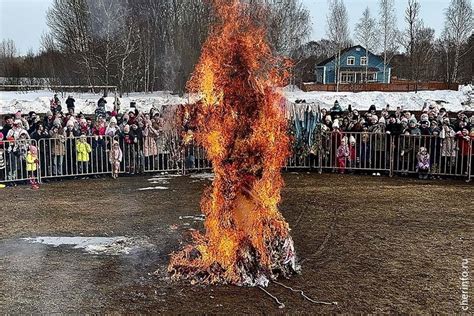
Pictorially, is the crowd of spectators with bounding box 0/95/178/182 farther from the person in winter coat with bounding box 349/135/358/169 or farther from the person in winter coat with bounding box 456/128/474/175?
the person in winter coat with bounding box 456/128/474/175

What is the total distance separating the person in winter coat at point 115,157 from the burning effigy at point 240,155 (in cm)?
927

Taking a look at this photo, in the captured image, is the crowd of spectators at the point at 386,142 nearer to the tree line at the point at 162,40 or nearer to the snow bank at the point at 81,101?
the tree line at the point at 162,40

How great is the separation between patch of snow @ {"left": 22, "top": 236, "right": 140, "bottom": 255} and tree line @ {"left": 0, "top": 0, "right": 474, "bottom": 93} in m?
4.31

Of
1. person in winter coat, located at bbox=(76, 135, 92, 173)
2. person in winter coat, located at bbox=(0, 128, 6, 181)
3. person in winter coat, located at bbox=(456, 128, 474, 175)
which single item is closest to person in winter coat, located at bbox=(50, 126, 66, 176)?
person in winter coat, located at bbox=(76, 135, 92, 173)

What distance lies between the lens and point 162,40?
34.3 m

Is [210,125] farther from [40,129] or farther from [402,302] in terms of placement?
[40,129]

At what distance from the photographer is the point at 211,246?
27.1ft

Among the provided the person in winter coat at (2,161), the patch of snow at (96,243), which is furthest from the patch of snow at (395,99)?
the patch of snow at (96,243)

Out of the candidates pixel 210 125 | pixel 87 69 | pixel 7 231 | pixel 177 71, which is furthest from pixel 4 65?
pixel 210 125

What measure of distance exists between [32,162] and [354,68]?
75.1 m

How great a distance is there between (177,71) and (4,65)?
25044mm

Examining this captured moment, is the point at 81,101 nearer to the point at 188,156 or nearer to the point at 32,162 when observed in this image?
the point at 188,156

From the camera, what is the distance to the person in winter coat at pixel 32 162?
15945 mm

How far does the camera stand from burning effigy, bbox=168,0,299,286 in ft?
26.6
